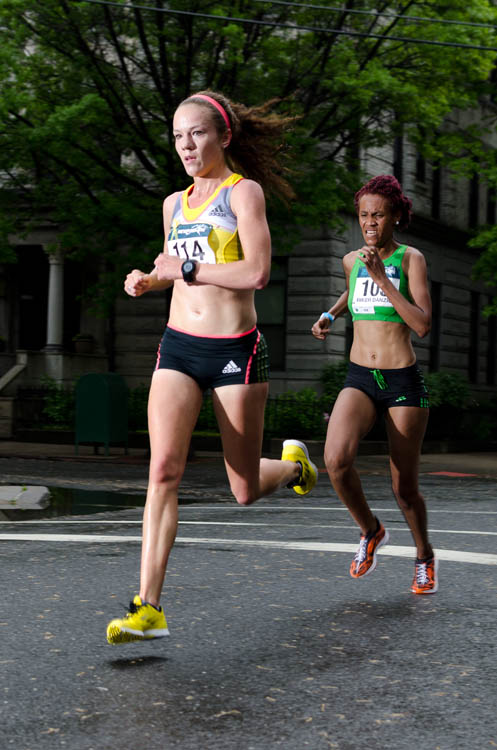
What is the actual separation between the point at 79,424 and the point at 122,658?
15116 millimetres

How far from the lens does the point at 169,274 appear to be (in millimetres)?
4852

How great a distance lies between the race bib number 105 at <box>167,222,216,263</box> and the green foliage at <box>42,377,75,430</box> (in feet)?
64.8

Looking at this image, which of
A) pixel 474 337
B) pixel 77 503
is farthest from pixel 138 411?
pixel 474 337

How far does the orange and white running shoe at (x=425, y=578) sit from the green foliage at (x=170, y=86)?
13768 mm

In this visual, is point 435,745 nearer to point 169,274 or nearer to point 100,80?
point 169,274

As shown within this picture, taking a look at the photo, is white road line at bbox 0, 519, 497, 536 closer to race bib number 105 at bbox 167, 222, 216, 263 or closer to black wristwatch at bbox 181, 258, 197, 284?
race bib number 105 at bbox 167, 222, 216, 263

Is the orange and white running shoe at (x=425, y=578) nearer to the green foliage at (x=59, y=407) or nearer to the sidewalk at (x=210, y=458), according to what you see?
the sidewalk at (x=210, y=458)

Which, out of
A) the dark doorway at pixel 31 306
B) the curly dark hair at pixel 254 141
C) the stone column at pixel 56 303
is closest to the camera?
the curly dark hair at pixel 254 141

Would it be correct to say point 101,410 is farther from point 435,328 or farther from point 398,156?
point 435,328

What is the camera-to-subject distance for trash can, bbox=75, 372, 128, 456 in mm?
19391

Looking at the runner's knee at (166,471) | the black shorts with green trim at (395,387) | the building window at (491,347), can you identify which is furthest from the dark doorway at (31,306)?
the runner's knee at (166,471)

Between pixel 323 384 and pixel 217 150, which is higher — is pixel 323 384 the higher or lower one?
the lower one

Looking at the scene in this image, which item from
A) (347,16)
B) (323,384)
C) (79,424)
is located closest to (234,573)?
(79,424)

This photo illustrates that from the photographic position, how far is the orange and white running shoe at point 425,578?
6.21 meters
